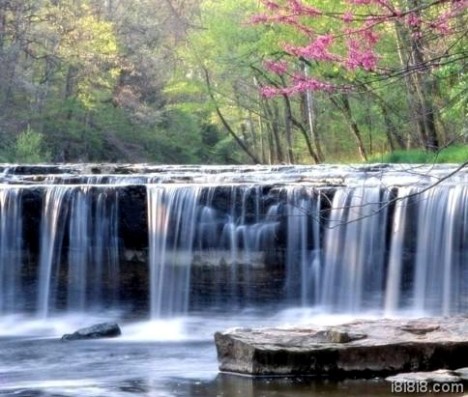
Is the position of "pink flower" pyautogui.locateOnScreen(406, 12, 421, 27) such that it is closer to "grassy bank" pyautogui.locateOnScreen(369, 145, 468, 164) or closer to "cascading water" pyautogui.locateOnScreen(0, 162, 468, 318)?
"cascading water" pyautogui.locateOnScreen(0, 162, 468, 318)

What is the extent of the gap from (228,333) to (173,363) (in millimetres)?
1394

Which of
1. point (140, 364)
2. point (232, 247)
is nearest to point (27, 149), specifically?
point (232, 247)

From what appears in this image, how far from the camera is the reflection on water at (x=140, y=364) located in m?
9.43

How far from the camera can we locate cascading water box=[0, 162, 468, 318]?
15062 millimetres

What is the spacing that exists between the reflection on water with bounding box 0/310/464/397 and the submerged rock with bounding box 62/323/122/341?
175mm

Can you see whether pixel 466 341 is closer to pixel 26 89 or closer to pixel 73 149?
pixel 26 89

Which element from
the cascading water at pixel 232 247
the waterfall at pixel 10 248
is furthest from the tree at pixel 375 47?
the waterfall at pixel 10 248

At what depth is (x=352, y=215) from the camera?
15586 mm

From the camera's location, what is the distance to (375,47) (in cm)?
2911

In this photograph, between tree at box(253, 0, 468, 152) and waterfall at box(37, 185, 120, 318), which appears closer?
tree at box(253, 0, 468, 152)

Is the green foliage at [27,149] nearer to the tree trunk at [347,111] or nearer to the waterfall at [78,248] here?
the tree trunk at [347,111]

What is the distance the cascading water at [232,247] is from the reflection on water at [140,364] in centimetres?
65

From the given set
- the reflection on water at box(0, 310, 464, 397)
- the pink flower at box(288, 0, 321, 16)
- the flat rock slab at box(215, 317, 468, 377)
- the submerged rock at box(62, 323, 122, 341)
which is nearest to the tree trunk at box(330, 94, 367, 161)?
the reflection on water at box(0, 310, 464, 397)

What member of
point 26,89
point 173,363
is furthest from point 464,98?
point 26,89
